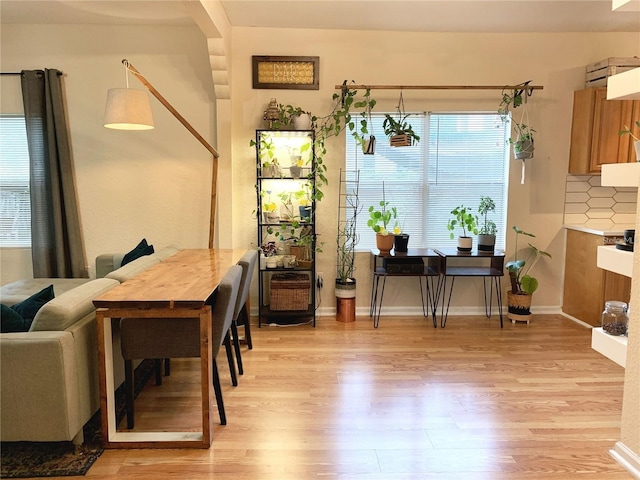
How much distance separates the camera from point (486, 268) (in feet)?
13.8

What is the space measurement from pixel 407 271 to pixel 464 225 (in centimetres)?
73

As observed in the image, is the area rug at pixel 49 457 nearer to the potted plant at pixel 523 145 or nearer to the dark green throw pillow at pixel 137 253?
the dark green throw pillow at pixel 137 253

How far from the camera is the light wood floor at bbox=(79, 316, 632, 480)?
208cm

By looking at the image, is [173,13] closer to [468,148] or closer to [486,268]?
[468,148]

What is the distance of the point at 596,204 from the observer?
438cm

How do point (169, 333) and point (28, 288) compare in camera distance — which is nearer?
point (169, 333)

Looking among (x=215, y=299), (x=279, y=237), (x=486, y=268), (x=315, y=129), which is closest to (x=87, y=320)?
(x=215, y=299)

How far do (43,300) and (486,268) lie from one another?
138 inches

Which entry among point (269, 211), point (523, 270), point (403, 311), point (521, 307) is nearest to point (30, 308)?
point (269, 211)

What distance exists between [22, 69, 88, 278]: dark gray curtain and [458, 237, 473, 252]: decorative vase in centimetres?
347

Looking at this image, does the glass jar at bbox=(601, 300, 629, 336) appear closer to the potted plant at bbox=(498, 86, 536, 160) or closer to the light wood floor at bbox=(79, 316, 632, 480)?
the light wood floor at bbox=(79, 316, 632, 480)

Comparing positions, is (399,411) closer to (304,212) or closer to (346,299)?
(346,299)

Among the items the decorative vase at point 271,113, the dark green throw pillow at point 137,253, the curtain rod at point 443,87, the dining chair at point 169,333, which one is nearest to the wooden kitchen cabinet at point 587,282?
the curtain rod at point 443,87

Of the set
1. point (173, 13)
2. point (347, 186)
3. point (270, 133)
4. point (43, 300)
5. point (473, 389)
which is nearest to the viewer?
point (43, 300)
